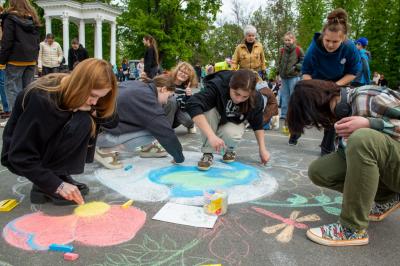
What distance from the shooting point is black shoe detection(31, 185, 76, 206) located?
2.34m

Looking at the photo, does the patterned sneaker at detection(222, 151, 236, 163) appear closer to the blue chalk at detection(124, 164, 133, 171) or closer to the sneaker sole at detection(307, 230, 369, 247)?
the blue chalk at detection(124, 164, 133, 171)

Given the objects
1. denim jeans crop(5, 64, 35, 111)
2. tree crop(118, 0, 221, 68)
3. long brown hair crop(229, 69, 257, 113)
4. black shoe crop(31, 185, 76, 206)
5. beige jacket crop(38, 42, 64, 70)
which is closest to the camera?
black shoe crop(31, 185, 76, 206)

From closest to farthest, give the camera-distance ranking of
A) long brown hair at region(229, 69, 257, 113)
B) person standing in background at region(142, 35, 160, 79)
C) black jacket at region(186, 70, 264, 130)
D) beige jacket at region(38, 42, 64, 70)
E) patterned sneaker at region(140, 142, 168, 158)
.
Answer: long brown hair at region(229, 69, 257, 113), black jacket at region(186, 70, 264, 130), patterned sneaker at region(140, 142, 168, 158), beige jacket at region(38, 42, 64, 70), person standing in background at region(142, 35, 160, 79)

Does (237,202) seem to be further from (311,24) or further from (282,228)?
(311,24)

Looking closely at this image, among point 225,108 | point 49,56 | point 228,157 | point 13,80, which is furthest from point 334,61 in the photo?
point 49,56

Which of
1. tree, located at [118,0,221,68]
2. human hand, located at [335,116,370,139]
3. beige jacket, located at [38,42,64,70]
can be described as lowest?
human hand, located at [335,116,370,139]

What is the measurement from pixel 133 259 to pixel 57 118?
918mm

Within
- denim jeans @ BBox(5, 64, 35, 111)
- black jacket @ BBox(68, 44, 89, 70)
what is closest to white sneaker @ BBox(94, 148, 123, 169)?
denim jeans @ BBox(5, 64, 35, 111)

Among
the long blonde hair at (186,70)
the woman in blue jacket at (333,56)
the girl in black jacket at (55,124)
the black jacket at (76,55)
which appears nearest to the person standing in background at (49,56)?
the black jacket at (76,55)

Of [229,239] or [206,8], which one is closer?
[229,239]

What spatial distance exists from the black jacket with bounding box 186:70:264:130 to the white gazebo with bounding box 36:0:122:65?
24.6m

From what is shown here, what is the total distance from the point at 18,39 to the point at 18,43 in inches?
2.1

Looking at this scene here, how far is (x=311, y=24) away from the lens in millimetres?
22203

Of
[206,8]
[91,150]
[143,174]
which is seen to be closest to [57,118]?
[91,150]
